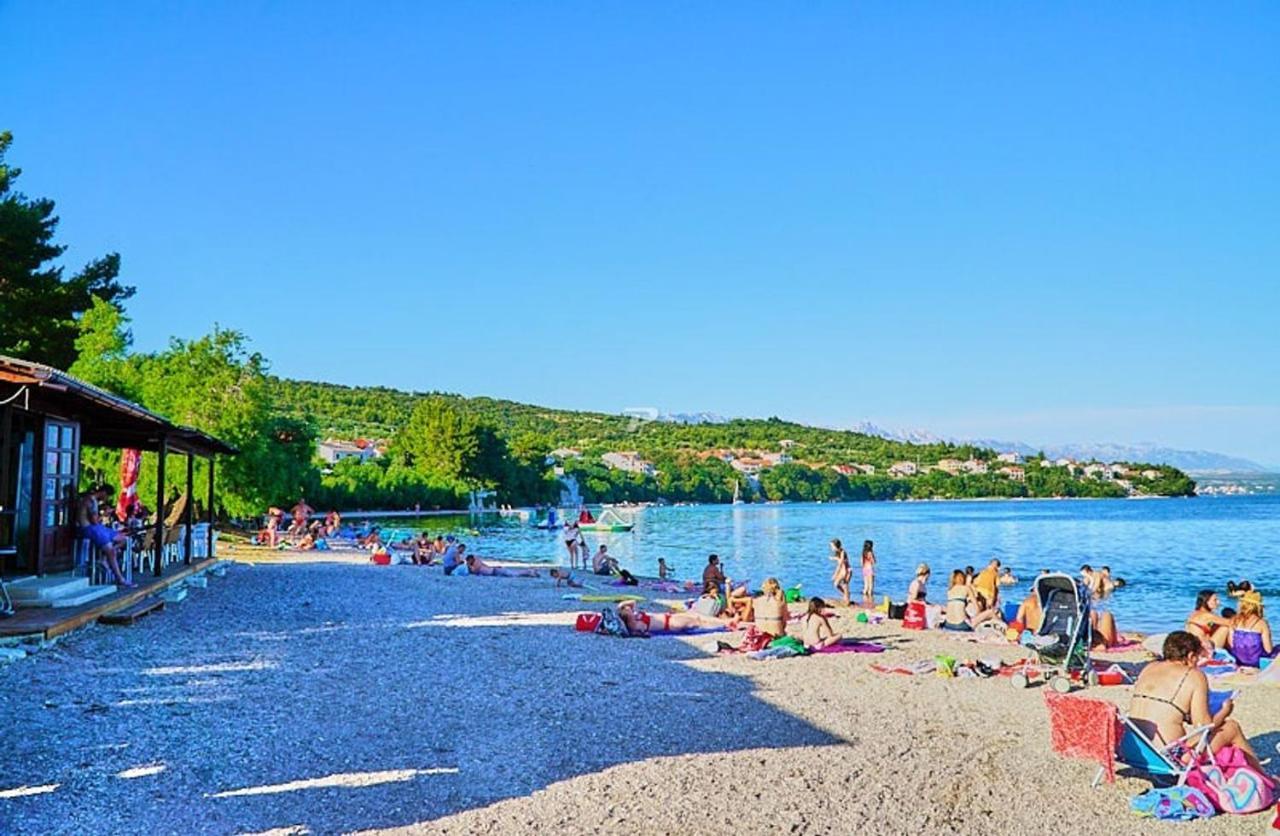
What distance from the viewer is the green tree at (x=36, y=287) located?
24.6 meters

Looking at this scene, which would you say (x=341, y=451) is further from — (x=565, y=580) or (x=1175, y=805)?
(x=1175, y=805)

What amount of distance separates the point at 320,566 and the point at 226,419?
10.4 meters

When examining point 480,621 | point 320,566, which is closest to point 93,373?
point 320,566

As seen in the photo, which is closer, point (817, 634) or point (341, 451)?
point (817, 634)

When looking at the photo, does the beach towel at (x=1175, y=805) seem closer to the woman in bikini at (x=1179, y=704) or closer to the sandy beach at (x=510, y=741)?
the sandy beach at (x=510, y=741)

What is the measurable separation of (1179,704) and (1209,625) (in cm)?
673

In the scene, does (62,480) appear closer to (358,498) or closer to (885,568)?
(885,568)

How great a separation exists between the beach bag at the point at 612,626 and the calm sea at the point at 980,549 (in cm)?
1078

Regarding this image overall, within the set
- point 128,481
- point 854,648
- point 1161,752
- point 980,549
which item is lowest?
point 980,549

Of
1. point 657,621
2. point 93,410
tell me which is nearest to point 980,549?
point 657,621

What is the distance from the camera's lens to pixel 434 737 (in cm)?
739

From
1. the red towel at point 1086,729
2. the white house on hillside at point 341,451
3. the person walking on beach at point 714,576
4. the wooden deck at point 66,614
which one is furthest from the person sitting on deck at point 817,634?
the white house on hillside at point 341,451

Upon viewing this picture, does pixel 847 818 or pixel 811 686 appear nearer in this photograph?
pixel 847 818

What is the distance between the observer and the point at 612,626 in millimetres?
13383
